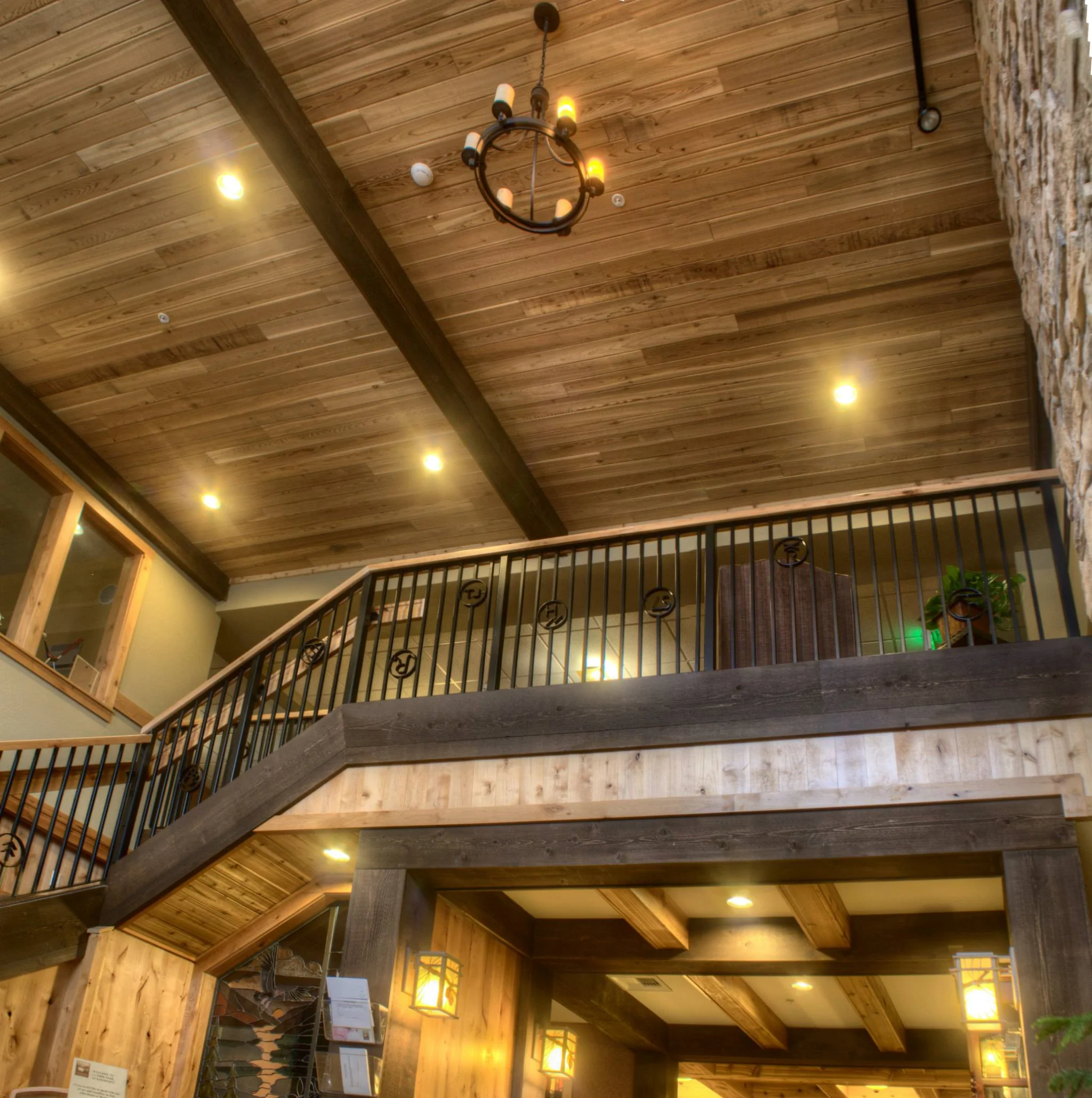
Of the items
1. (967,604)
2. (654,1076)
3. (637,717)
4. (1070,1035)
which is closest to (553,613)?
(637,717)

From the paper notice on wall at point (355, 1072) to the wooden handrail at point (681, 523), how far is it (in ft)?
7.15

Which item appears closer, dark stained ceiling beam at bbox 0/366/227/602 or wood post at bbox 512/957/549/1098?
wood post at bbox 512/957/549/1098

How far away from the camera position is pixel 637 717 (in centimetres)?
469

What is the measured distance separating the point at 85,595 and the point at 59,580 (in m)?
0.45

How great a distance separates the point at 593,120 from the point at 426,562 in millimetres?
2515

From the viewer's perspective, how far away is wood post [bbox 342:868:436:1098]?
14.7 feet

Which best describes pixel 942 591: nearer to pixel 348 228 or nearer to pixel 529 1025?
pixel 529 1025

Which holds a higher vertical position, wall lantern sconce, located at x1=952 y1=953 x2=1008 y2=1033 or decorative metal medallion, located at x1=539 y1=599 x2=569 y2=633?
decorative metal medallion, located at x1=539 y1=599 x2=569 y2=633

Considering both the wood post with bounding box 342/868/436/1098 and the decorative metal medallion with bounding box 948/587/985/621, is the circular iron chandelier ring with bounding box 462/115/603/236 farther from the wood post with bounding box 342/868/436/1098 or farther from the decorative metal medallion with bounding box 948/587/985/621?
the wood post with bounding box 342/868/436/1098

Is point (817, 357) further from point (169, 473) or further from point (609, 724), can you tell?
point (169, 473)

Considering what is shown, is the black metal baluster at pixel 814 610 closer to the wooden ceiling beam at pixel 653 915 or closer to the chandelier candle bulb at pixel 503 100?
the wooden ceiling beam at pixel 653 915

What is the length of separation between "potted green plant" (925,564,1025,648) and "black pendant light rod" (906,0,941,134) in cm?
228

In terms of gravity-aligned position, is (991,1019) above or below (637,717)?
below

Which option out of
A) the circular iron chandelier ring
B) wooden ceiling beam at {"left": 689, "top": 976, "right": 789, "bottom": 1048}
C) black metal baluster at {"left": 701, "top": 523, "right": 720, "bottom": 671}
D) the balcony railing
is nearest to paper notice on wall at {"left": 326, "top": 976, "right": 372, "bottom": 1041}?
the balcony railing
